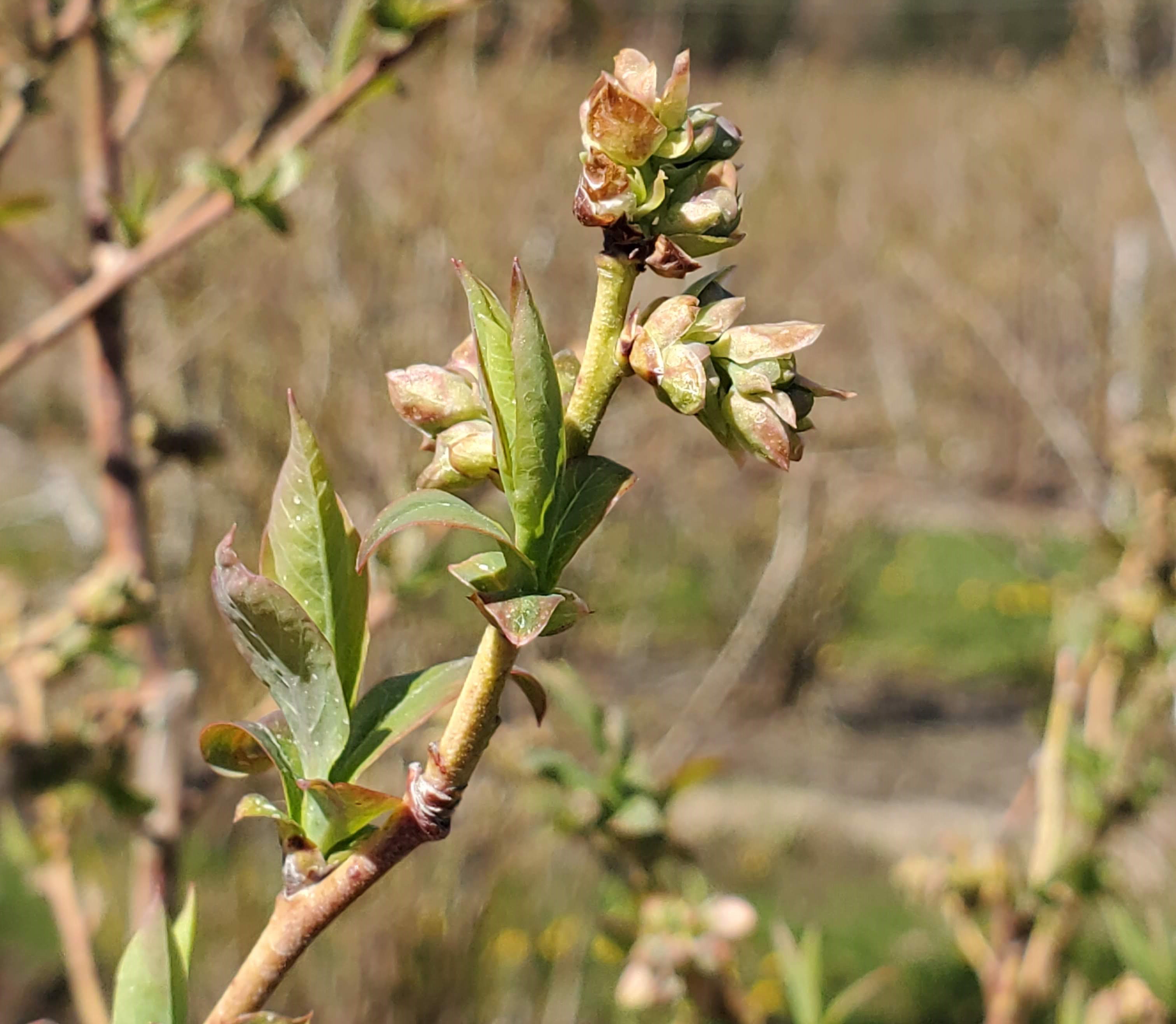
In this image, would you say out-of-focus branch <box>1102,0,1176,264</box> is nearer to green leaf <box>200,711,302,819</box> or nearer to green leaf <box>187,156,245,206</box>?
green leaf <box>187,156,245,206</box>

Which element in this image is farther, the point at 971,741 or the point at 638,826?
the point at 971,741

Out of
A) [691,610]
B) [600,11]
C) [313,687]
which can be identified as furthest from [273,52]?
[691,610]

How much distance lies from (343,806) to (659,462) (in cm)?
388

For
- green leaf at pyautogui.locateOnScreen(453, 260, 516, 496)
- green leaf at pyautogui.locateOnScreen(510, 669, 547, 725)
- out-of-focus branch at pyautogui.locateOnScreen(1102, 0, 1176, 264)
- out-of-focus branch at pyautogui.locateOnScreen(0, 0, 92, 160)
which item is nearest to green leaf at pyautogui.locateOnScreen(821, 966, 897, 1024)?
→ green leaf at pyautogui.locateOnScreen(510, 669, 547, 725)

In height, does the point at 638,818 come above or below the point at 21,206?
below

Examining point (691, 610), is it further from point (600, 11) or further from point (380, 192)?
point (600, 11)

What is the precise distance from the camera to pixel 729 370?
38cm

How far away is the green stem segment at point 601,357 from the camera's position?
0.37 meters

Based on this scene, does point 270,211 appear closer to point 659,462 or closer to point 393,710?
point 393,710

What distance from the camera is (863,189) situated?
28.7ft

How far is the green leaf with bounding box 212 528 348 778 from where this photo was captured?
365mm

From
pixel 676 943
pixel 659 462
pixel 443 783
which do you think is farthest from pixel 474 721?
pixel 659 462

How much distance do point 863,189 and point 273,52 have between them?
8.05 m

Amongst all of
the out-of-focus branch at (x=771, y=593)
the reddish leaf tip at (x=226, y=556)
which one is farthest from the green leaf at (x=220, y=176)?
the out-of-focus branch at (x=771, y=593)
